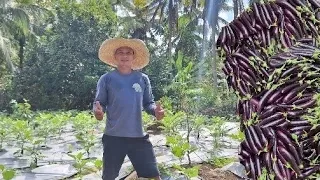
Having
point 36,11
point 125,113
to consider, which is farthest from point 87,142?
point 36,11

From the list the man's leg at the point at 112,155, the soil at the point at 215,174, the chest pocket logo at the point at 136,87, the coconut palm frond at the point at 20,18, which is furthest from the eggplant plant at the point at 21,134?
the coconut palm frond at the point at 20,18

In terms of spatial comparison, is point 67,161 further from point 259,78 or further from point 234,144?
point 259,78

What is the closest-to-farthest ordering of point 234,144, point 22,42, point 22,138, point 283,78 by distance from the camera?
1. point 283,78
2. point 22,138
3. point 234,144
4. point 22,42

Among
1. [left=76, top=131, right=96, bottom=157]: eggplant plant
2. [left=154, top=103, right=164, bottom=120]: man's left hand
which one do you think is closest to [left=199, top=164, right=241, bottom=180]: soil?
[left=76, top=131, right=96, bottom=157]: eggplant plant

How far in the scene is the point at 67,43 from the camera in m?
9.39

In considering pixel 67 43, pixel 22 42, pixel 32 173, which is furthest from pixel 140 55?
pixel 22 42

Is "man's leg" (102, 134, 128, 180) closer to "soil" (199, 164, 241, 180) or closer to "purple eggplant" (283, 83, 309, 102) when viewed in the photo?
"soil" (199, 164, 241, 180)

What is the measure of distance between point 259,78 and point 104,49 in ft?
5.61

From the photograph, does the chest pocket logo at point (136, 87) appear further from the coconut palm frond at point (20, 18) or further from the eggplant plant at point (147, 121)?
the coconut palm frond at point (20, 18)

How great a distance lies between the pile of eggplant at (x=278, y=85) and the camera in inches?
15.4

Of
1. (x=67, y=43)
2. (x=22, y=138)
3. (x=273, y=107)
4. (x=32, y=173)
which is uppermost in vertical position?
(x=67, y=43)

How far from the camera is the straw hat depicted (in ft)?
6.76

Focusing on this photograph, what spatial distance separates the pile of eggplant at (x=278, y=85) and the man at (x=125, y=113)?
133 cm

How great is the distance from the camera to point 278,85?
404mm
